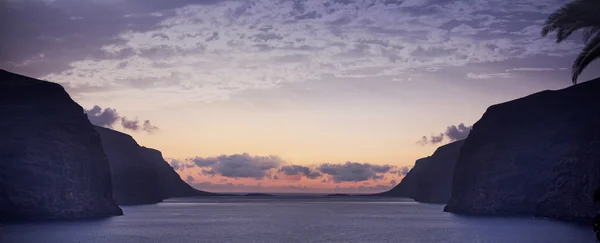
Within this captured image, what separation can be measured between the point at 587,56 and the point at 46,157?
375 feet

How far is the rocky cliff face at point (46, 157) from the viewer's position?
11588 cm

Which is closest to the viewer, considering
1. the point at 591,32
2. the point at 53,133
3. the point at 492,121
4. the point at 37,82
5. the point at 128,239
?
the point at 591,32

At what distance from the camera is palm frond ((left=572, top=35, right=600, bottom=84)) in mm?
24344

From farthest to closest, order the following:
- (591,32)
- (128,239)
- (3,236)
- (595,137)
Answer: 1. (595,137)
2. (128,239)
3. (3,236)
4. (591,32)

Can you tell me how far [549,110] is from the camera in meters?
168

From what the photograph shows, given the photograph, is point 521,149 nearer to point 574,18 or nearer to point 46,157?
point 46,157

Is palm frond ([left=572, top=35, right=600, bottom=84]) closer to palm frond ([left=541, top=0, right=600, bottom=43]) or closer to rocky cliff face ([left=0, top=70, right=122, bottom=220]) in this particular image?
palm frond ([left=541, top=0, right=600, bottom=43])

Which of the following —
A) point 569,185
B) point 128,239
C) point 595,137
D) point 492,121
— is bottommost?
point 128,239

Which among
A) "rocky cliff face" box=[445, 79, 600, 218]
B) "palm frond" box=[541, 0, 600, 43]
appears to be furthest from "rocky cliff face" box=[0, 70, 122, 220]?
"palm frond" box=[541, 0, 600, 43]

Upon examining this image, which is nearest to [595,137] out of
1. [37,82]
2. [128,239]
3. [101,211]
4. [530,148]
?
[530,148]

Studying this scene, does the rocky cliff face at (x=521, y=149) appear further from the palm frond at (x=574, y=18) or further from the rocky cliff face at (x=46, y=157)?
the palm frond at (x=574, y=18)

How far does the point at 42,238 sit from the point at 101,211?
60.8 m

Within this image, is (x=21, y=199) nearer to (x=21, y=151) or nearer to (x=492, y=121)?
(x=21, y=151)

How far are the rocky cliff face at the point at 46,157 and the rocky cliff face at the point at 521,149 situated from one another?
9312 cm
